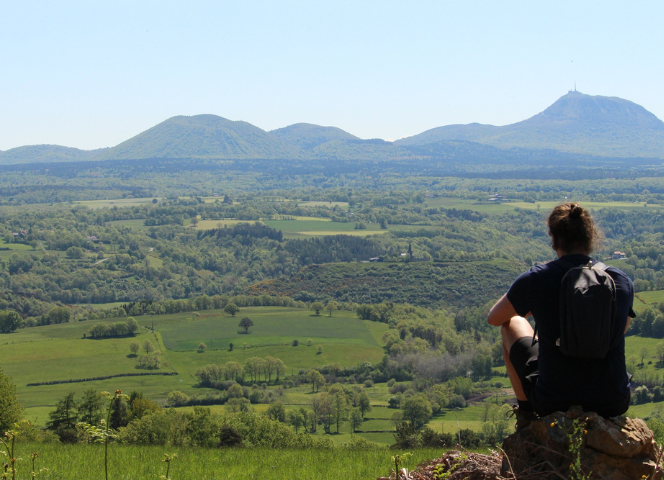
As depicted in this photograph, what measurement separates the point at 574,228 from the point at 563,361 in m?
0.99

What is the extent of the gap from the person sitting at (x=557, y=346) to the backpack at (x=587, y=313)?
17cm

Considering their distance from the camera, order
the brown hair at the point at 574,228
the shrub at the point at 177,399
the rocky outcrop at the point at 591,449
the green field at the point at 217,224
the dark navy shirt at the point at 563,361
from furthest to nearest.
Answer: the green field at the point at 217,224 → the shrub at the point at 177,399 → the brown hair at the point at 574,228 → the dark navy shirt at the point at 563,361 → the rocky outcrop at the point at 591,449

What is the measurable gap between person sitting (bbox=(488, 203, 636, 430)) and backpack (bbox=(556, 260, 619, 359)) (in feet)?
0.55

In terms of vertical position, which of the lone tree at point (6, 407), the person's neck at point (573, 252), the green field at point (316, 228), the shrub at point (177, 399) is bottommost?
the shrub at point (177, 399)

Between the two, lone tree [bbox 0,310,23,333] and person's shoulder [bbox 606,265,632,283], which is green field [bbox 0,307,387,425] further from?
person's shoulder [bbox 606,265,632,283]

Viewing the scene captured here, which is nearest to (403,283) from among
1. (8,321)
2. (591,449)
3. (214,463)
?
(8,321)

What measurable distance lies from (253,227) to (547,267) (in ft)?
566

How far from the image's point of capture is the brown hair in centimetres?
466

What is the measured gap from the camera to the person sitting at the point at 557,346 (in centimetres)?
432

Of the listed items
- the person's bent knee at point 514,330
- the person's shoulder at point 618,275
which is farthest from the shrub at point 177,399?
the person's shoulder at point 618,275

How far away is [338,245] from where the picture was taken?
154 metres

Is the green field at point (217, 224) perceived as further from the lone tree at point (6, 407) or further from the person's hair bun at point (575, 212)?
the person's hair bun at point (575, 212)

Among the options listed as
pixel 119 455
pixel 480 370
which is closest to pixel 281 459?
pixel 119 455

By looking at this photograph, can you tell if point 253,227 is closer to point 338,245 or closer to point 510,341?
point 338,245
